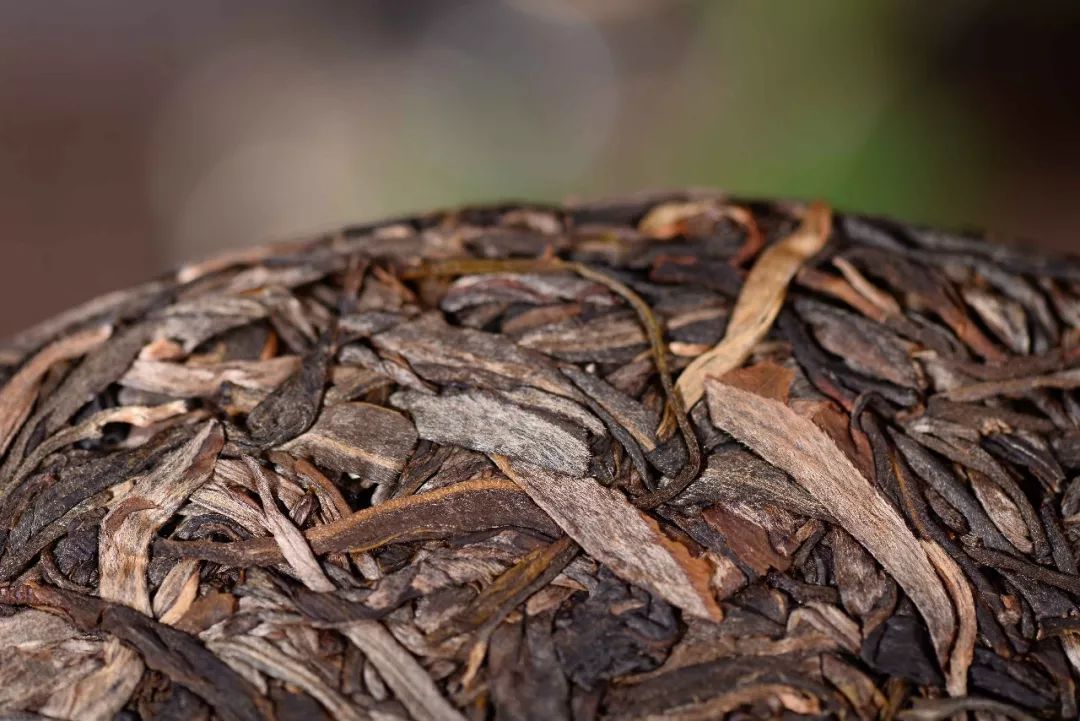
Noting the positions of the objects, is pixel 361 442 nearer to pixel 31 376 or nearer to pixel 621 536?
pixel 621 536

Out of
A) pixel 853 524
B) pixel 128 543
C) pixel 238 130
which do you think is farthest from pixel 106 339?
pixel 238 130

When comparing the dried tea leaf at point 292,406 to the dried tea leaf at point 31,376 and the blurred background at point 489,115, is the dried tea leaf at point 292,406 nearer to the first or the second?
the dried tea leaf at point 31,376

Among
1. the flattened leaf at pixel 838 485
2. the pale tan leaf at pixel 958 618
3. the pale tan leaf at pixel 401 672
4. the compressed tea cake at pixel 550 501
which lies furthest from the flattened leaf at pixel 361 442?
the pale tan leaf at pixel 958 618

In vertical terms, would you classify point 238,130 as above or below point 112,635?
below

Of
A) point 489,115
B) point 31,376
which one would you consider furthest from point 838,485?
point 489,115

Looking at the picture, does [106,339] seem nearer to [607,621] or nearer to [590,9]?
[607,621]

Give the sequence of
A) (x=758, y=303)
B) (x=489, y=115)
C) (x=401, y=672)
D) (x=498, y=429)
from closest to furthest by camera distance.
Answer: (x=401, y=672), (x=498, y=429), (x=758, y=303), (x=489, y=115)
